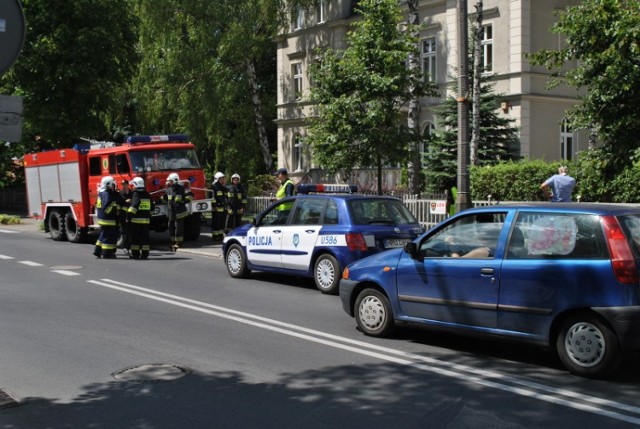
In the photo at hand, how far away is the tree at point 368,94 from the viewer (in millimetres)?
16328

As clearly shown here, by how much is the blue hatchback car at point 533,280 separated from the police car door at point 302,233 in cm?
358

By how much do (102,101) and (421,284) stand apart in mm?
23915

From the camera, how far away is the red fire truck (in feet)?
60.3

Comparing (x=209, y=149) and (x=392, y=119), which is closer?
(x=392, y=119)

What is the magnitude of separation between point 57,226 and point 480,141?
13.7 metres

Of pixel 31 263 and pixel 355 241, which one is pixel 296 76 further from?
pixel 355 241

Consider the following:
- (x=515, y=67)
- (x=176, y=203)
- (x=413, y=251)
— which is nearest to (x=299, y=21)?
(x=515, y=67)

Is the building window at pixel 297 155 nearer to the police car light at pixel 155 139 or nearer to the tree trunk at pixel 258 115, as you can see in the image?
the tree trunk at pixel 258 115

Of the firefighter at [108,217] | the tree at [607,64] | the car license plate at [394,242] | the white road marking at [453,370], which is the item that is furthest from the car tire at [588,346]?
the firefighter at [108,217]

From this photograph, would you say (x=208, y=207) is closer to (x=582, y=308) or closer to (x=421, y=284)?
(x=421, y=284)

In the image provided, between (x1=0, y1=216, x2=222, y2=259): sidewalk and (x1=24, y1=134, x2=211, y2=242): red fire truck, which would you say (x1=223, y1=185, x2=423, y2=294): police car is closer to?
(x1=0, y1=216, x2=222, y2=259): sidewalk

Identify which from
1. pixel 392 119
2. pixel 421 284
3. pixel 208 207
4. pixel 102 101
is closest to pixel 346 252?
pixel 421 284

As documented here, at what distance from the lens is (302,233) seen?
447 inches

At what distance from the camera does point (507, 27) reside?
25234 millimetres
